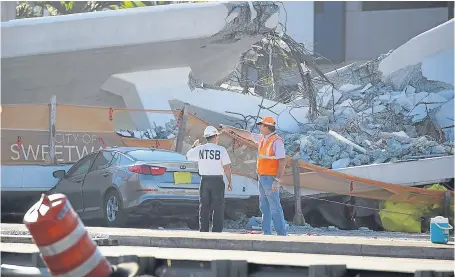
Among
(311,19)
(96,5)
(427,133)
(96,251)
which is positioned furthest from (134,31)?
(96,251)

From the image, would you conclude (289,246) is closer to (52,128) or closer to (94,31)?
(52,128)

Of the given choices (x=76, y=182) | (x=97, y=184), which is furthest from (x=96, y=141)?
(x=97, y=184)

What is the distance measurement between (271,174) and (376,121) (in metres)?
5.78

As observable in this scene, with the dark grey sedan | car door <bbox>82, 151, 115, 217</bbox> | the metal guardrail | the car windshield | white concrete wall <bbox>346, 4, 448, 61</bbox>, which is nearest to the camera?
the metal guardrail

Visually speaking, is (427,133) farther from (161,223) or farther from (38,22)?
(38,22)

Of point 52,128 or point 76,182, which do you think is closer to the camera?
point 76,182

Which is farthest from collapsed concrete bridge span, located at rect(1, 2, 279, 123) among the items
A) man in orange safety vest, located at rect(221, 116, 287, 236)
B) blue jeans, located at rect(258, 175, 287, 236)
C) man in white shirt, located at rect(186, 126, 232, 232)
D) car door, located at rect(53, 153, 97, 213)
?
blue jeans, located at rect(258, 175, 287, 236)

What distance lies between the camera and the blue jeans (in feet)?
39.3

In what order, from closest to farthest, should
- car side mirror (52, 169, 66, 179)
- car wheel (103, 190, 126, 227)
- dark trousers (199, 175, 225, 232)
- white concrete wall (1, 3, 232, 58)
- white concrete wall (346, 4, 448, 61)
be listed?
dark trousers (199, 175, 225, 232) → car wheel (103, 190, 126, 227) → car side mirror (52, 169, 66, 179) → white concrete wall (1, 3, 232, 58) → white concrete wall (346, 4, 448, 61)

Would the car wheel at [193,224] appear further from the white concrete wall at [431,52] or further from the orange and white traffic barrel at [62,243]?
the orange and white traffic barrel at [62,243]

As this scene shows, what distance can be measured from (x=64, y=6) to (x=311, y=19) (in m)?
10.6

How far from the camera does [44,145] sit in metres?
17.4

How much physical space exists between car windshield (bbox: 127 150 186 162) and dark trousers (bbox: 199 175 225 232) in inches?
122

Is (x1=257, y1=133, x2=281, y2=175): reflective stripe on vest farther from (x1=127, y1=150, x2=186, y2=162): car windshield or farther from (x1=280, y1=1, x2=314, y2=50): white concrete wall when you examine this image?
(x1=280, y1=1, x2=314, y2=50): white concrete wall
